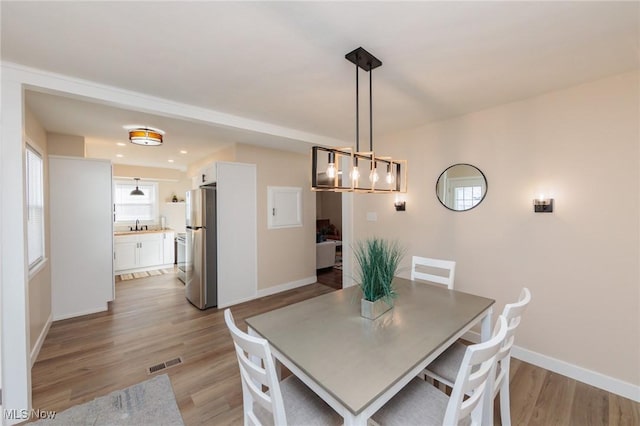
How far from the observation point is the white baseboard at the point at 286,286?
14.3ft

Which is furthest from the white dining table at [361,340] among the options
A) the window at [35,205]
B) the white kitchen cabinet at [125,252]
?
the white kitchen cabinet at [125,252]

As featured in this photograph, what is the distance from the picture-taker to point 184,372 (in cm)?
237

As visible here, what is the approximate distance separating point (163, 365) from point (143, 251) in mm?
4208

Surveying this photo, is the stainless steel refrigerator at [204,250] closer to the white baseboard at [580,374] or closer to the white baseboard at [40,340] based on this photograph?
the white baseboard at [40,340]

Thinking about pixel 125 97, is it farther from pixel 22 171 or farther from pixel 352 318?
pixel 352 318

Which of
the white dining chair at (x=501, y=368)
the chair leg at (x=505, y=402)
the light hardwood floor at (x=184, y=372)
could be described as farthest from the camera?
the light hardwood floor at (x=184, y=372)

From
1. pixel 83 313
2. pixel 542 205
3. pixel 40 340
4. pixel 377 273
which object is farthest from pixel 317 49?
pixel 83 313

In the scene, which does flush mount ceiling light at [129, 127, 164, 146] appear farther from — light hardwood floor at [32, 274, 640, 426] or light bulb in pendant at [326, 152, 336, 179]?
light bulb in pendant at [326, 152, 336, 179]

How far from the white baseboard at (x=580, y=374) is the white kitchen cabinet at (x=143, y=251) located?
665cm

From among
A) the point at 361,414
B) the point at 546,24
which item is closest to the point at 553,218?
the point at 546,24

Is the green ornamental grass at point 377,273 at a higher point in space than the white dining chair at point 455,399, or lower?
higher

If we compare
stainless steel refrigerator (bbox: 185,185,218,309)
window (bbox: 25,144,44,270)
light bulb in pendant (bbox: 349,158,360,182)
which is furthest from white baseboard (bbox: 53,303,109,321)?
light bulb in pendant (bbox: 349,158,360,182)

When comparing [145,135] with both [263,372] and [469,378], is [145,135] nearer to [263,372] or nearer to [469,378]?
[263,372]

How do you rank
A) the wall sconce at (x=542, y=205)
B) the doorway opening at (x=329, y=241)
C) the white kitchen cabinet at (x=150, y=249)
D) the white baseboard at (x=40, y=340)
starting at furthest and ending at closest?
the white kitchen cabinet at (x=150, y=249) → the doorway opening at (x=329, y=241) → the white baseboard at (x=40, y=340) → the wall sconce at (x=542, y=205)
